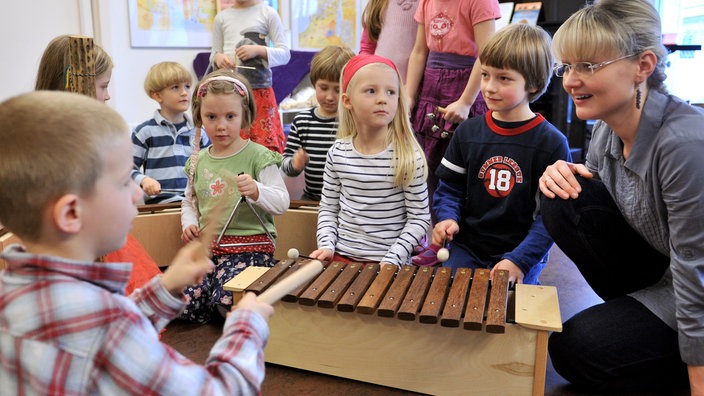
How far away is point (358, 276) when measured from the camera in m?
1.80

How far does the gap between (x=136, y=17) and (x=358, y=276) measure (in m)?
3.85

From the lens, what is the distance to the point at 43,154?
86cm

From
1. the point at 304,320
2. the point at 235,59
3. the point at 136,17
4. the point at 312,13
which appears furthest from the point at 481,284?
the point at 312,13

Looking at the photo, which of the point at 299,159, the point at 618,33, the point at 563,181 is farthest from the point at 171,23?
the point at 618,33

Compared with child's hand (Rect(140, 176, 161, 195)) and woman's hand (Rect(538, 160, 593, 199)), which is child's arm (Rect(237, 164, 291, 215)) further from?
woman's hand (Rect(538, 160, 593, 199))

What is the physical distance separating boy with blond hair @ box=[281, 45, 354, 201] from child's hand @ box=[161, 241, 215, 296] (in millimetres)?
1605

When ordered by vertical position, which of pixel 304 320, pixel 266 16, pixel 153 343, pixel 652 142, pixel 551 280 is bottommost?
pixel 551 280

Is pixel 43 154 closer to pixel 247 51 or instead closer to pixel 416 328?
pixel 416 328

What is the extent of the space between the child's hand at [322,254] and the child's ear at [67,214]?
126 centimetres

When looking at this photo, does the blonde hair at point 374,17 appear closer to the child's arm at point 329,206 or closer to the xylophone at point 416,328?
the child's arm at point 329,206

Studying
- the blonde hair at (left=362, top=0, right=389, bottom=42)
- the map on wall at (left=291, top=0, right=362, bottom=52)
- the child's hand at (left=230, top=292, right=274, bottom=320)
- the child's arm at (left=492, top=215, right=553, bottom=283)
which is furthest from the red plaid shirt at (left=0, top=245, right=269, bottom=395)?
the map on wall at (left=291, top=0, right=362, bottom=52)

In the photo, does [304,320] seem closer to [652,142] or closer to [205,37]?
[652,142]

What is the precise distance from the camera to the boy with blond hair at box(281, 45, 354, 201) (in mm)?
2738

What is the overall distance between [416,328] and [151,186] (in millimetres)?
1453
